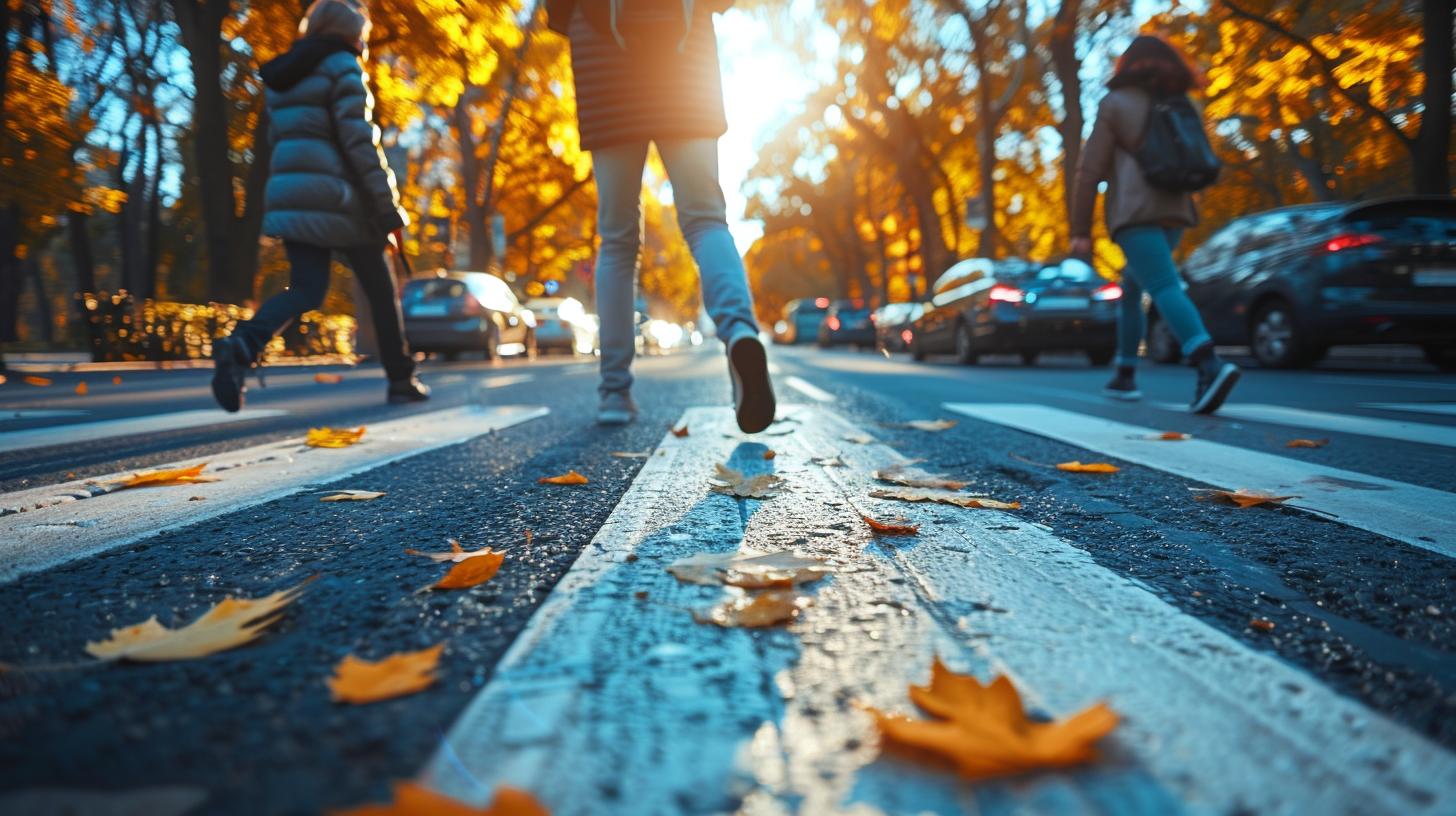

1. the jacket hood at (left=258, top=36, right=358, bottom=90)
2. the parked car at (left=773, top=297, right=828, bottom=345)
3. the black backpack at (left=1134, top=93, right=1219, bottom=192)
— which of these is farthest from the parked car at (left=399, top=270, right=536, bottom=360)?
the parked car at (left=773, top=297, right=828, bottom=345)

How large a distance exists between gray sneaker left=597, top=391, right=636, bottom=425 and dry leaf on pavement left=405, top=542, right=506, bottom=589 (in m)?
2.38

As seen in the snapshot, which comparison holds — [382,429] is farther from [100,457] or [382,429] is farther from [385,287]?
[385,287]

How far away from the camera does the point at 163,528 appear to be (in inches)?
72.4

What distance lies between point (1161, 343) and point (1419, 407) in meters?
6.10

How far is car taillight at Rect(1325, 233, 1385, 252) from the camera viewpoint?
770cm

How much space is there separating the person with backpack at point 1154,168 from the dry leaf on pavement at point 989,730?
13.8 feet

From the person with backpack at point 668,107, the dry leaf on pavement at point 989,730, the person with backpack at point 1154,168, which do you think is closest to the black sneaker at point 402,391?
Answer: the person with backpack at point 668,107

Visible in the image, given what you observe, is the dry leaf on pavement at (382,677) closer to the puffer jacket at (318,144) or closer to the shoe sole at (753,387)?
the shoe sole at (753,387)

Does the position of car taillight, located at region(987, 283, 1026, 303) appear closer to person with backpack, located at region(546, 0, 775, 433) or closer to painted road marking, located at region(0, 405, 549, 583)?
person with backpack, located at region(546, 0, 775, 433)

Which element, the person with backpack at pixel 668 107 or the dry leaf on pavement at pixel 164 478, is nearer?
the dry leaf on pavement at pixel 164 478

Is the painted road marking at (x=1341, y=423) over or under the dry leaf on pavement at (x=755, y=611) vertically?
under

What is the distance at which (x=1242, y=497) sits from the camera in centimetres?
211

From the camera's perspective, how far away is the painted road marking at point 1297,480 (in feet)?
6.07

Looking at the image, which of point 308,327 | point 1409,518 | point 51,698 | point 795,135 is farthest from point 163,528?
point 795,135
